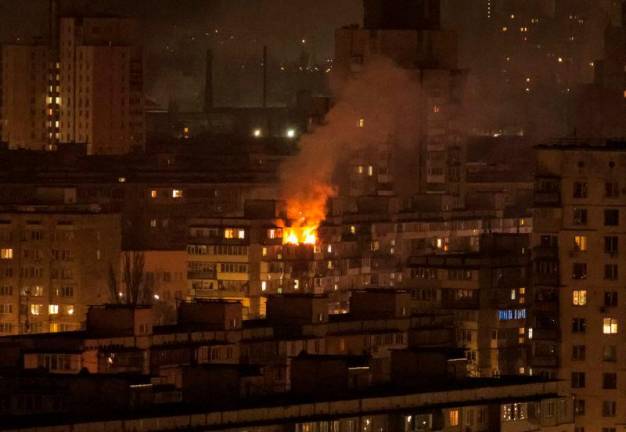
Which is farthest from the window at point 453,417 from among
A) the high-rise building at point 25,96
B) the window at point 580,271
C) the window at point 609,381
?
the high-rise building at point 25,96

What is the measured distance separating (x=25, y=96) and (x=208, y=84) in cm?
880

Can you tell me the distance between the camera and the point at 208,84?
513ft

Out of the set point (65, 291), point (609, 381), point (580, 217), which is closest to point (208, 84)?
point (65, 291)

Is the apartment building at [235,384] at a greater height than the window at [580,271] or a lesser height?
lesser

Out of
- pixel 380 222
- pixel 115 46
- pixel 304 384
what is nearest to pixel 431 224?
pixel 380 222

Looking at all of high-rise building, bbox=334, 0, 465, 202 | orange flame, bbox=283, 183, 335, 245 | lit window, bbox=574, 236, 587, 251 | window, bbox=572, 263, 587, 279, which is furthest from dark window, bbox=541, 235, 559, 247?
high-rise building, bbox=334, 0, 465, 202

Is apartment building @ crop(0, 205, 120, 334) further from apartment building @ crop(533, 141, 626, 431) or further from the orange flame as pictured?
apartment building @ crop(533, 141, 626, 431)

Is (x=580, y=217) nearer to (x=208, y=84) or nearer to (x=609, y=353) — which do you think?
(x=609, y=353)

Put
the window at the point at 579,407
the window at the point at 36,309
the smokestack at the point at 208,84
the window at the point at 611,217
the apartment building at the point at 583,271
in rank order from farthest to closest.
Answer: the smokestack at the point at 208,84 < the window at the point at 36,309 < the window at the point at 611,217 < the apartment building at the point at 583,271 < the window at the point at 579,407

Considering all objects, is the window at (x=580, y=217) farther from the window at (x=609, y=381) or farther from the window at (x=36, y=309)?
the window at (x=36, y=309)

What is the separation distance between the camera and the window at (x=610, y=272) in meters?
66.9

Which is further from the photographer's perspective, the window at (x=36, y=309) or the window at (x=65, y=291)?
the window at (x=65, y=291)

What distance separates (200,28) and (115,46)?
3.64 m

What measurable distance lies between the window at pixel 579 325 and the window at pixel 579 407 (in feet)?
4.52
